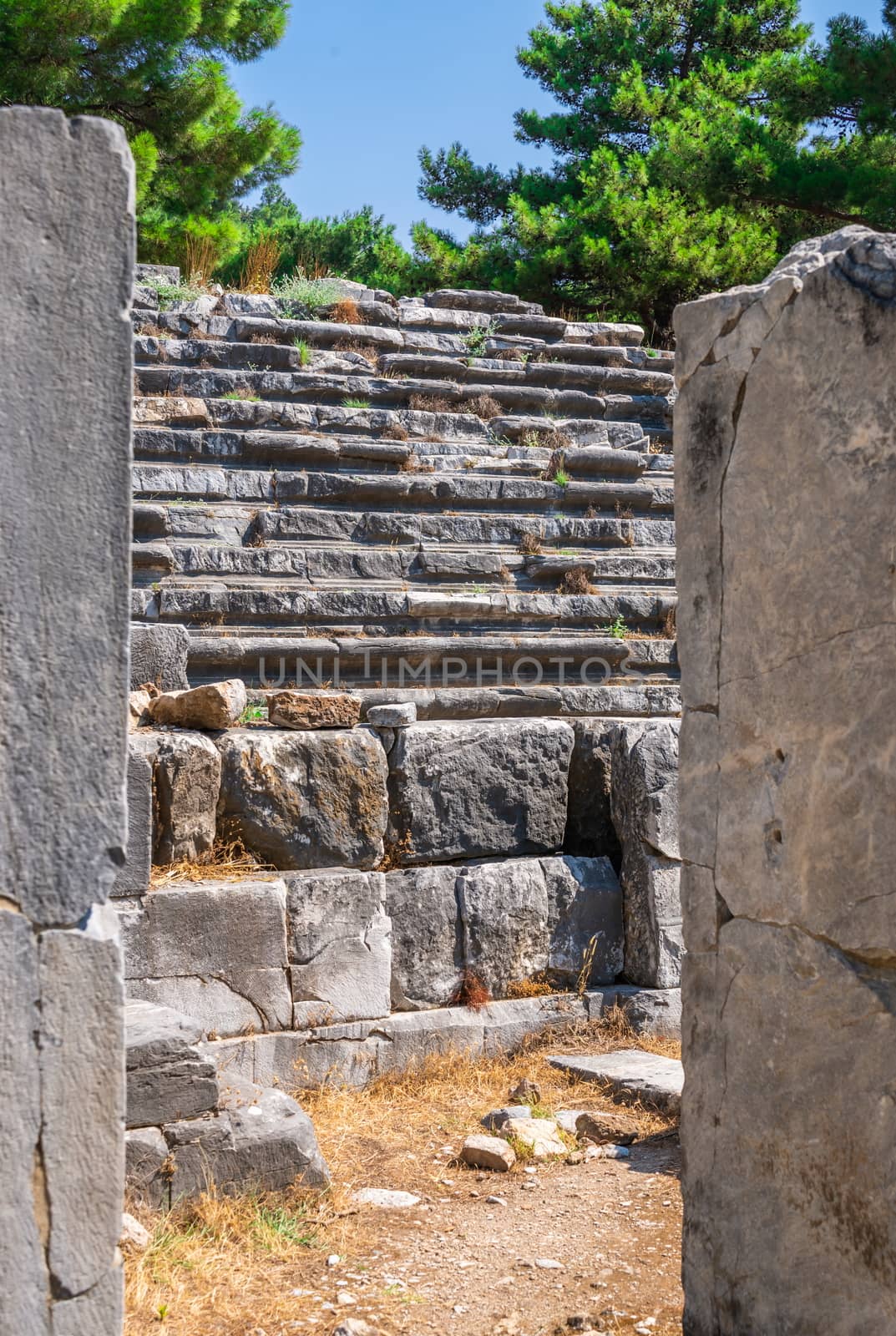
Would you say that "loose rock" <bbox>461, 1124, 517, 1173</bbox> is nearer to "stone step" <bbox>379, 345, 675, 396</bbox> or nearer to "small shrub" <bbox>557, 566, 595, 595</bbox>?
"small shrub" <bbox>557, 566, 595, 595</bbox>

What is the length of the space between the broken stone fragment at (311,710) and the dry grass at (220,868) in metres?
0.54

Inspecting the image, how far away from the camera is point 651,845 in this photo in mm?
5301

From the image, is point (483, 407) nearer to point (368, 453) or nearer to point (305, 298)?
point (368, 453)

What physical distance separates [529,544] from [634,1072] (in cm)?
482

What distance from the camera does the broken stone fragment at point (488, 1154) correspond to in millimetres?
4039

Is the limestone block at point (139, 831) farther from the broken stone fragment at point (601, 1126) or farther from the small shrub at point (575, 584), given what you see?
the small shrub at point (575, 584)

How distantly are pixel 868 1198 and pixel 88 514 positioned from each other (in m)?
1.88

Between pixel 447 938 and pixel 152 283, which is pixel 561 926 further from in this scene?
pixel 152 283

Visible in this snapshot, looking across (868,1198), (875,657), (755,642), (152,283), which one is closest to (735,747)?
(755,642)

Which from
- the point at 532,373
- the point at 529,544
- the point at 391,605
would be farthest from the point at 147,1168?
the point at 532,373

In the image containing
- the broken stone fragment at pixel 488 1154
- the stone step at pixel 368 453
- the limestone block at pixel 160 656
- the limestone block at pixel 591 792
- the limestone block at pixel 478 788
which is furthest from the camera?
the stone step at pixel 368 453

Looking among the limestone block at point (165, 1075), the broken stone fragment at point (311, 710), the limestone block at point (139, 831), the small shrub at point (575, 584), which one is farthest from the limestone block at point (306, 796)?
the small shrub at point (575, 584)

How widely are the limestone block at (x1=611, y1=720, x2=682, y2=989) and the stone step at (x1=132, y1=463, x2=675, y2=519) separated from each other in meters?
4.01

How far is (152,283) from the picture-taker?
1055cm
